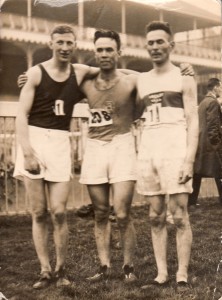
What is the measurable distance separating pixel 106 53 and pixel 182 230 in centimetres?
92

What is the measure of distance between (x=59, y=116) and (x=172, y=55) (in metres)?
0.63

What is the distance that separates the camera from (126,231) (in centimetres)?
262

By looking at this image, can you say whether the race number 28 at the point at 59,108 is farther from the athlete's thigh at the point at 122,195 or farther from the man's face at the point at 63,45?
the athlete's thigh at the point at 122,195

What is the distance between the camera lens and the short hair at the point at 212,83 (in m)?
2.83

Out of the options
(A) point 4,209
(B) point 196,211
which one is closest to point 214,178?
(B) point 196,211

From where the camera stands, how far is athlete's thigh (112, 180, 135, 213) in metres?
2.57

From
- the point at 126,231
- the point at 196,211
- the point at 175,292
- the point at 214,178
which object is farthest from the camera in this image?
the point at 214,178

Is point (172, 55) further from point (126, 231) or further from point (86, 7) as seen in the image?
point (126, 231)

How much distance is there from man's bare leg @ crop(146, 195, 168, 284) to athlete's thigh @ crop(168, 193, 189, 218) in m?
0.06

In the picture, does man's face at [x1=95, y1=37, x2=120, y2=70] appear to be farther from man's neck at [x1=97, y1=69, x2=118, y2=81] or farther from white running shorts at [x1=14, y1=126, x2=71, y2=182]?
white running shorts at [x1=14, y1=126, x2=71, y2=182]

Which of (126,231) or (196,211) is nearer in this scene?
(126,231)

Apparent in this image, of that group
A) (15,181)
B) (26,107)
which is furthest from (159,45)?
(15,181)

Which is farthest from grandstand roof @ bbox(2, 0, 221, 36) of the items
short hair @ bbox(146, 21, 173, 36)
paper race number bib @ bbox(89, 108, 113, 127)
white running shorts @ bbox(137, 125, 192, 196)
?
white running shorts @ bbox(137, 125, 192, 196)

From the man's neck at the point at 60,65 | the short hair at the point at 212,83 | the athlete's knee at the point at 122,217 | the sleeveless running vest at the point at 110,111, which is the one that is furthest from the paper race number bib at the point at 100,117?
the short hair at the point at 212,83
